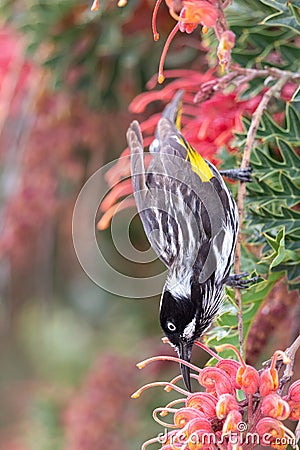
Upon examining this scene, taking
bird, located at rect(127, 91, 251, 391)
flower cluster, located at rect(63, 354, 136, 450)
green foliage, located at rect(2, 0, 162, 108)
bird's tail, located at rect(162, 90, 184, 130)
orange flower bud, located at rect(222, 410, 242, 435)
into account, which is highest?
green foliage, located at rect(2, 0, 162, 108)

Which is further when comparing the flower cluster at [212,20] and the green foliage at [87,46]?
the green foliage at [87,46]

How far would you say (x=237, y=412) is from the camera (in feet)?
1.51

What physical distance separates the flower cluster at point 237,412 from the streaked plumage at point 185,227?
0.20 ft

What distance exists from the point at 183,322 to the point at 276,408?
0.35 ft

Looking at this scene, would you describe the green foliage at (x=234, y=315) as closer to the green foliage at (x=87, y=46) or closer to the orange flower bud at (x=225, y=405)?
the orange flower bud at (x=225, y=405)

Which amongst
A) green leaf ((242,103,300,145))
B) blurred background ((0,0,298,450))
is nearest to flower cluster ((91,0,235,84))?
green leaf ((242,103,300,145))

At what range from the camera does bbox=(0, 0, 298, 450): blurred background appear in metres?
0.96

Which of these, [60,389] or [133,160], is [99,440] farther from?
[133,160]

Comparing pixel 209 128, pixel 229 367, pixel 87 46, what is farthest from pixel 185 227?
pixel 87 46

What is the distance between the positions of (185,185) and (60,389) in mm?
931

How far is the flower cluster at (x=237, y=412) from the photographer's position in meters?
0.46

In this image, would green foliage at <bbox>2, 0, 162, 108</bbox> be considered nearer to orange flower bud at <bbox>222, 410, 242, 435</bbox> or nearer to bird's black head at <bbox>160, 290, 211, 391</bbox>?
bird's black head at <bbox>160, 290, 211, 391</bbox>

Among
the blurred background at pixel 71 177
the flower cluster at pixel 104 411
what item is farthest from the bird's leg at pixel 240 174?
the flower cluster at pixel 104 411

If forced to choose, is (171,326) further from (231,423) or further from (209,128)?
(209,128)
